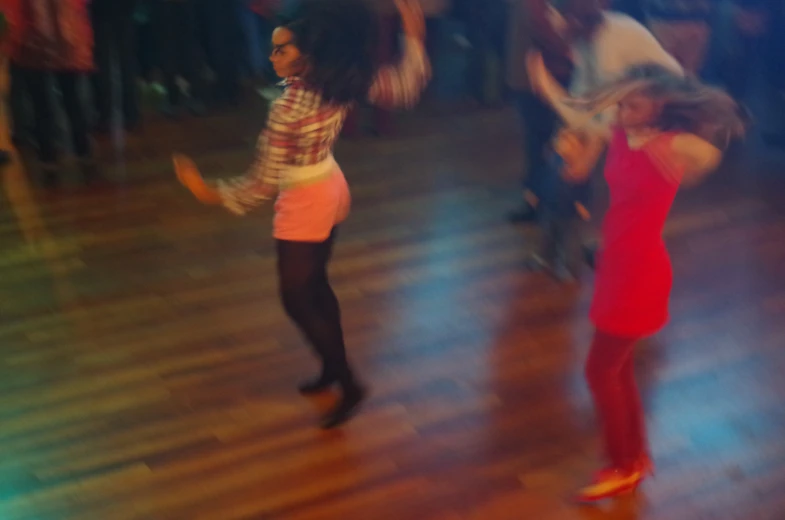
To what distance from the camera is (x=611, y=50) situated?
265cm

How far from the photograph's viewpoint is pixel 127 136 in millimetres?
4801

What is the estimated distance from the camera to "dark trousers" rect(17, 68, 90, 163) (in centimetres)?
419

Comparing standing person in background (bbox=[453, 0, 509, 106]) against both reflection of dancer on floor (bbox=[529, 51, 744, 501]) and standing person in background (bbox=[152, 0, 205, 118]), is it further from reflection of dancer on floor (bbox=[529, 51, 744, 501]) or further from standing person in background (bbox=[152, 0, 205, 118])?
reflection of dancer on floor (bbox=[529, 51, 744, 501])

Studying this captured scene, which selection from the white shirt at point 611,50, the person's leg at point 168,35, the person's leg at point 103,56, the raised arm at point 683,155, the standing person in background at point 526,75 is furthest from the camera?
the person's leg at point 168,35

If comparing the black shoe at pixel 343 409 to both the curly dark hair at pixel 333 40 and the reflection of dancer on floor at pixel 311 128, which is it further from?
the curly dark hair at pixel 333 40

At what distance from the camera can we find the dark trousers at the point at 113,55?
173 inches

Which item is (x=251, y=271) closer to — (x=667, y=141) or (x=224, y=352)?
(x=224, y=352)

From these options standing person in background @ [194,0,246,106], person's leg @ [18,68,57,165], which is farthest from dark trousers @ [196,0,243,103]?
person's leg @ [18,68,57,165]

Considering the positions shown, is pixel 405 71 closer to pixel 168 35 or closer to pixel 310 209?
pixel 310 209

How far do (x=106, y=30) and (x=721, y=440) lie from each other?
11.8 feet

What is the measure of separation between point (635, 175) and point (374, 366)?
121 cm

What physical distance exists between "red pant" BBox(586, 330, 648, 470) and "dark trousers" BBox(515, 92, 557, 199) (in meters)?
1.51

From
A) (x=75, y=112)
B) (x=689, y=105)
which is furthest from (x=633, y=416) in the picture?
(x=75, y=112)

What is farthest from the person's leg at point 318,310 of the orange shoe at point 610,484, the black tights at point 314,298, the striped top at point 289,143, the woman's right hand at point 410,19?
the orange shoe at point 610,484
